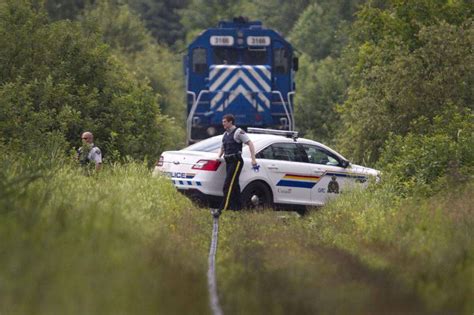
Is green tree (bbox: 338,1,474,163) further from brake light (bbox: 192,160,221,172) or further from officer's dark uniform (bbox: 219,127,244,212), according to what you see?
officer's dark uniform (bbox: 219,127,244,212)

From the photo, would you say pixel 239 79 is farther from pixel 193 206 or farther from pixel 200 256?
pixel 200 256

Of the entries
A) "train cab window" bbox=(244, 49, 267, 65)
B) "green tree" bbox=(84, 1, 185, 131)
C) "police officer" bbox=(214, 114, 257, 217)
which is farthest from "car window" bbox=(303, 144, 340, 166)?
"green tree" bbox=(84, 1, 185, 131)

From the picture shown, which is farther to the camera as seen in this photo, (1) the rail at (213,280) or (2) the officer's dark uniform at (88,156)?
(2) the officer's dark uniform at (88,156)

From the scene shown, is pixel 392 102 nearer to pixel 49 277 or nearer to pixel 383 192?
pixel 383 192

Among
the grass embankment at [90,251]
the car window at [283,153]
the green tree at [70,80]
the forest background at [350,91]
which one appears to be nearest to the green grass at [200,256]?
the grass embankment at [90,251]

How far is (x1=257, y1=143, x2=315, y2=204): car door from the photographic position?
21562 mm

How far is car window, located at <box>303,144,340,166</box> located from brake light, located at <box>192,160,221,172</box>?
7.37ft

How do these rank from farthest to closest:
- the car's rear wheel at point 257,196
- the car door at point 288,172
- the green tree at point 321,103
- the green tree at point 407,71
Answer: the green tree at point 321,103 < the green tree at point 407,71 < the car door at point 288,172 < the car's rear wheel at point 257,196

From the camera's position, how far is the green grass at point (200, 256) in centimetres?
955

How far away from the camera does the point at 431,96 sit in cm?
2794

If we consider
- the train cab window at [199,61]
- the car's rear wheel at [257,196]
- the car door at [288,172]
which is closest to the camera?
the car's rear wheel at [257,196]

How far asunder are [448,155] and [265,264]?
834cm

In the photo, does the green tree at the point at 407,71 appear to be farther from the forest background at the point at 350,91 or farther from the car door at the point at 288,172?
the car door at the point at 288,172

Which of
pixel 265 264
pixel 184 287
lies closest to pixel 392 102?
pixel 265 264
